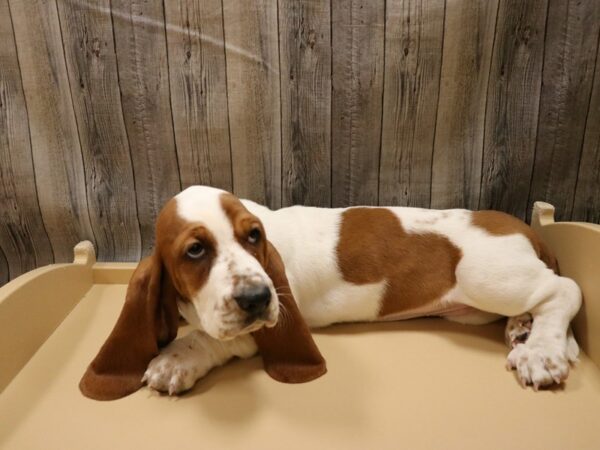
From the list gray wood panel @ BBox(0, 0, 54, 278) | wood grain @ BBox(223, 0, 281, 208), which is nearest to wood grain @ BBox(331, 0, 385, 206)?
wood grain @ BBox(223, 0, 281, 208)

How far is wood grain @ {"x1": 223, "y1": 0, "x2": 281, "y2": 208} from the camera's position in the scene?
6.04ft

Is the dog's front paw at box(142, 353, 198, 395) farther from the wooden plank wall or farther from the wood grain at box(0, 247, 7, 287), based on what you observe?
the wood grain at box(0, 247, 7, 287)

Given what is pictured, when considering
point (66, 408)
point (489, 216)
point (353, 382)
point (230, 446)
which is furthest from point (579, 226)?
point (66, 408)

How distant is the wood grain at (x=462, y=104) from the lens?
1809 millimetres

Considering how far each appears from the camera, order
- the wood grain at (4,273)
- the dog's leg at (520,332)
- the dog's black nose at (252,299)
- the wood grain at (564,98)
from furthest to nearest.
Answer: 1. the wood grain at (4,273)
2. the wood grain at (564,98)
3. the dog's leg at (520,332)
4. the dog's black nose at (252,299)

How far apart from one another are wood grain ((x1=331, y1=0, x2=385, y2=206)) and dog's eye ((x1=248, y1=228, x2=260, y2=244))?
0.71m

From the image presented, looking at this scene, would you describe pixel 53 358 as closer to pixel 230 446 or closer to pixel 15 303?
pixel 15 303

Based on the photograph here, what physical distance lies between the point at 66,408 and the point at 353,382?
81 cm

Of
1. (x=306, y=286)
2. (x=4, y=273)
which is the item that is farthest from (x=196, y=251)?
(x=4, y=273)

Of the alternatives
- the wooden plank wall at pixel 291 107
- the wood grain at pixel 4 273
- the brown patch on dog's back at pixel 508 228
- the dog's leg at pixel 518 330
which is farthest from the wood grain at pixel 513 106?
the wood grain at pixel 4 273

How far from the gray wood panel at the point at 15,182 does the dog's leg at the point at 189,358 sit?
3.25 feet

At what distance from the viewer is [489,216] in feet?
5.74

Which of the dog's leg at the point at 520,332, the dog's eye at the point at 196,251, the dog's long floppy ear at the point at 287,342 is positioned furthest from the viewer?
the dog's leg at the point at 520,332

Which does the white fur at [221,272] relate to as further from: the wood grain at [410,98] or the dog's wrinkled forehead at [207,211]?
the wood grain at [410,98]
